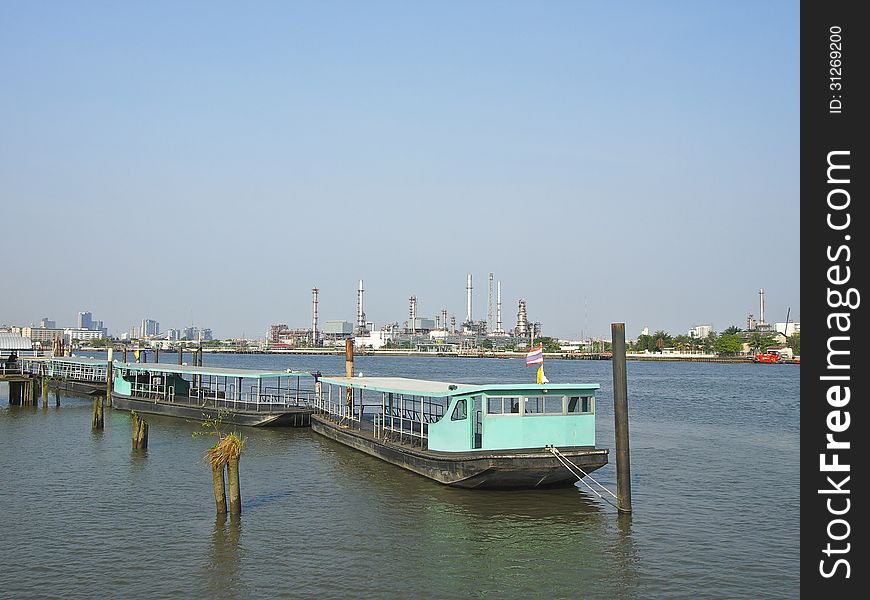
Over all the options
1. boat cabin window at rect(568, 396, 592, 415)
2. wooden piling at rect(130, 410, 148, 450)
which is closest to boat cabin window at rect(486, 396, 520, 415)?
boat cabin window at rect(568, 396, 592, 415)

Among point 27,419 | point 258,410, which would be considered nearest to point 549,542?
point 258,410

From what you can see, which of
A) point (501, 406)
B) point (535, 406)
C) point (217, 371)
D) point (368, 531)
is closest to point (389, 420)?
point (535, 406)

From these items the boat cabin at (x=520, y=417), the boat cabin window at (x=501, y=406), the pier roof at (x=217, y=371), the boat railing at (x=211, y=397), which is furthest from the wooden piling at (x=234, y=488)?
the boat railing at (x=211, y=397)

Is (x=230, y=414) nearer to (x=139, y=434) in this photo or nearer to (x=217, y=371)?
(x=217, y=371)

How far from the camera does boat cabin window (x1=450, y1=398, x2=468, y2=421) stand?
27.0m

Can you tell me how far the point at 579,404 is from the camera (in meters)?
26.7

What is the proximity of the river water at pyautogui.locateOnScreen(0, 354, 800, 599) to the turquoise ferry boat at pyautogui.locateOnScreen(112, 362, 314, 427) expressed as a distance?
23.0 ft

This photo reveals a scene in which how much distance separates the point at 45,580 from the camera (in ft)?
61.4

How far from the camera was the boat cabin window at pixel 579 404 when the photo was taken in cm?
2672

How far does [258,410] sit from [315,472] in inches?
603

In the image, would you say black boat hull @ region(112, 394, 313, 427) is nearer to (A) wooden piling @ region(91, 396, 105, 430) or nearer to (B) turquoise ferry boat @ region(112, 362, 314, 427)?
(B) turquoise ferry boat @ region(112, 362, 314, 427)

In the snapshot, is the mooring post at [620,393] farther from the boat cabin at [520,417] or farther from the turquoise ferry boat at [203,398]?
the turquoise ferry boat at [203,398]

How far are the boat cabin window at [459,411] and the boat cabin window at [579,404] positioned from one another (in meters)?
3.42

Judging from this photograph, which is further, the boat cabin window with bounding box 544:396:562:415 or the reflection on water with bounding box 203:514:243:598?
the boat cabin window with bounding box 544:396:562:415
